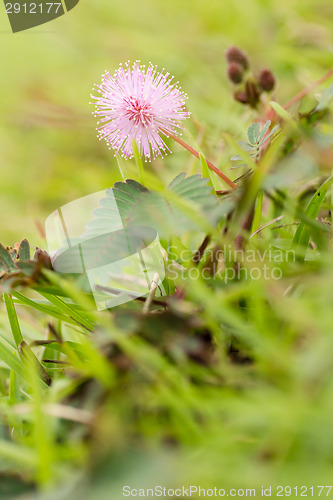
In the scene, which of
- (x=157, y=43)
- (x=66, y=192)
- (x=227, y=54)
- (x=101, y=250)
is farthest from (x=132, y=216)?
(x=157, y=43)

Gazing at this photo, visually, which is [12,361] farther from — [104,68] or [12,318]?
[104,68]

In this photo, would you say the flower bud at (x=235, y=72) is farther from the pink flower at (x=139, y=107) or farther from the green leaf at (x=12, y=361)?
the green leaf at (x=12, y=361)

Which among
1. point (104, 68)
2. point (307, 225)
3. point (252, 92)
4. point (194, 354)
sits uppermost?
point (104, 68)

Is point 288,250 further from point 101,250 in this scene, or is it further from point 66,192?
point 66,192

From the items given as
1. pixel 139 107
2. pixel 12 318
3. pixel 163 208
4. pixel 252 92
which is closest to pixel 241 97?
pixel 252 92

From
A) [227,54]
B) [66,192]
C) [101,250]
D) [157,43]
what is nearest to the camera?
[101,250]

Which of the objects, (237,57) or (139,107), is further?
(237,57)
